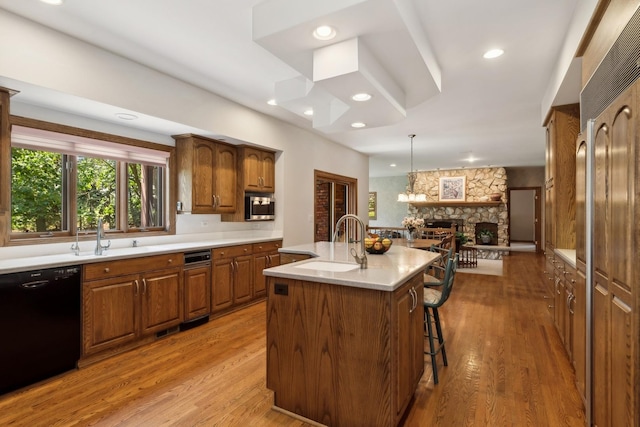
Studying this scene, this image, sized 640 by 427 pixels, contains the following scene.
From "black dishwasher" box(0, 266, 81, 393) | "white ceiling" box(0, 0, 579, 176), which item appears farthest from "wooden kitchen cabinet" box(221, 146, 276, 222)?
"black dishwasher" box(0, 266, 81, 393)

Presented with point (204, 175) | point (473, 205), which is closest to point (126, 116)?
point (204, 175)

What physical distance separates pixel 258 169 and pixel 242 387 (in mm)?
3062

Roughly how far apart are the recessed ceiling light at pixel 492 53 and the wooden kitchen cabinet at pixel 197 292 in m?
3.55

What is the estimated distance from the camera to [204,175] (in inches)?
165

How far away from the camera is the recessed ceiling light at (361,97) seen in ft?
8.71

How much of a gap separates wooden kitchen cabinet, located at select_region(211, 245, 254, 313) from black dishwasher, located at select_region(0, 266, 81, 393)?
1426 millimetres

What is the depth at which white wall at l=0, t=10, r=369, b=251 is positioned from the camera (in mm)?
2430

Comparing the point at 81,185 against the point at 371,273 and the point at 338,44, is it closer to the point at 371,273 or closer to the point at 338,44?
the point at 338,44

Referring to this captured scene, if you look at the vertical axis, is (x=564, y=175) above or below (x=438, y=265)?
above

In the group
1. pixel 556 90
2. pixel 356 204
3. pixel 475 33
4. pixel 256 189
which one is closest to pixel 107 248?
pixel 256 189

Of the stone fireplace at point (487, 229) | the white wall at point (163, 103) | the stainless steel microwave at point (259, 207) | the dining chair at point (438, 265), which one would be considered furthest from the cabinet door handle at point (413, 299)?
the stone fireplace at point (487, 229)

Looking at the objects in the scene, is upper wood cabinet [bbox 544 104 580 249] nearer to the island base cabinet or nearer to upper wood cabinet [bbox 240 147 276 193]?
the island base cabinet

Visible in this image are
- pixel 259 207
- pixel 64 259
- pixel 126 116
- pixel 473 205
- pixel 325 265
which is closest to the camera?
pixel 325 265

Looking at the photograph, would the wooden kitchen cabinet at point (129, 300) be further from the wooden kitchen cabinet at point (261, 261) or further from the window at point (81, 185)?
the wooden kitchen cabinet at point (261, 261)
